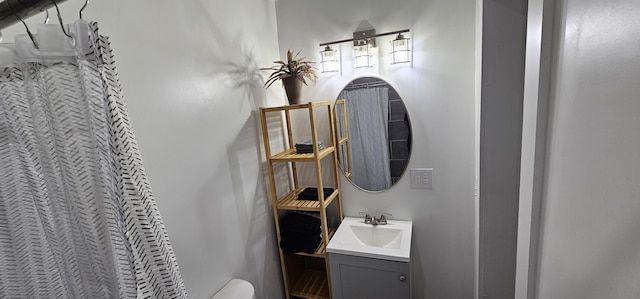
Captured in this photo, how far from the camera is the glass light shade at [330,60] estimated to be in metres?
1.75

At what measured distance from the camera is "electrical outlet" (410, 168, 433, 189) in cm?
174

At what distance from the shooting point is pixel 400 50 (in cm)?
162

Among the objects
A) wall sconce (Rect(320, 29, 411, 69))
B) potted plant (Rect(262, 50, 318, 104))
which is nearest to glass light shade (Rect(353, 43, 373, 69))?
wall sconce (Rect(320, 29, 411, 69))

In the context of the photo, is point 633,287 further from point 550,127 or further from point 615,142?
point 550,127

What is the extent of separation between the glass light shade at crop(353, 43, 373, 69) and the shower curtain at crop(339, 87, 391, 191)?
0.17 metres

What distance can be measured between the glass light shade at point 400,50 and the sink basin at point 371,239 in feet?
3.65

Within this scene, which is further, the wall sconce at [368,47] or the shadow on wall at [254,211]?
the wall sconce at [368,47]

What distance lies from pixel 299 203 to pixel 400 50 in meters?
A: 1.19

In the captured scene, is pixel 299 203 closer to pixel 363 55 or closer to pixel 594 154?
pixel 363 55

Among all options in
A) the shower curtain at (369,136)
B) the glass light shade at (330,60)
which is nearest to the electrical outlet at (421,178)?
the shower curtain at (369,136)

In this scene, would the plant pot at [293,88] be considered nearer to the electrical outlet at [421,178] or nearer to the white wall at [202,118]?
the white wall at [202,118]

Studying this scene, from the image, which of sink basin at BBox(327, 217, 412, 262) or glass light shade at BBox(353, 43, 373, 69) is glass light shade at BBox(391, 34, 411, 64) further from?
sink basin at BBox(327, 217, 412, 262)

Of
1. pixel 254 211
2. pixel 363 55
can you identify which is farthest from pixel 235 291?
pixel 363 55

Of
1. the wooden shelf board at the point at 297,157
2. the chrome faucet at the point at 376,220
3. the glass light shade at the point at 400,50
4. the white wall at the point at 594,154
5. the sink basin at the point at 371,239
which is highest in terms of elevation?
the glass light shade at the point at 400,50
